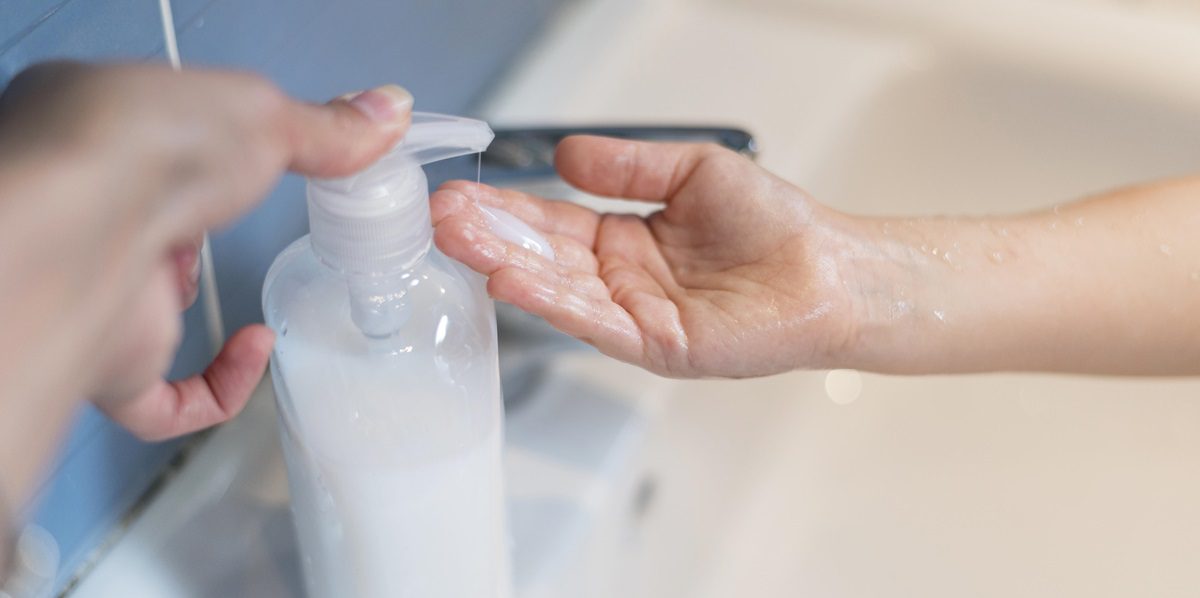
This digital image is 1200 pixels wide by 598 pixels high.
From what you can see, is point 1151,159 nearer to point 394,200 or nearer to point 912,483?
point 912,483

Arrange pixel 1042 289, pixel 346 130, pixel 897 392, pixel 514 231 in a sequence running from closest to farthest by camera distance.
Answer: pixel 346 130
pixel 514 231
pixel 1042 289
pixel 897 392

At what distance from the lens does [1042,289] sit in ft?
1.62

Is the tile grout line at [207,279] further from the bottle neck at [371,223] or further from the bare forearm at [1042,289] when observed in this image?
the bare forearm at [1042,289]

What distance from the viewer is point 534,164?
1.66ft

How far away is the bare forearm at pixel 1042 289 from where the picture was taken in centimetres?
48

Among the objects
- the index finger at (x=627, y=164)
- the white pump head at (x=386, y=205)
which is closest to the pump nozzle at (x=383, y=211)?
the white pump head at (x=386, y=205)

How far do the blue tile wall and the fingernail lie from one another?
11cm

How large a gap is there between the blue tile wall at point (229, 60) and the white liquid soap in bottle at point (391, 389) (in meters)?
0.07

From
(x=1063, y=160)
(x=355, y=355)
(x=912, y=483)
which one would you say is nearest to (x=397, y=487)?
(x=355, y=355)

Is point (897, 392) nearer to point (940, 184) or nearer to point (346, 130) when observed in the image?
point (940, 184)

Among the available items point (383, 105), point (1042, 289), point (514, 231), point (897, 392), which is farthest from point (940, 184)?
point (383, 105)

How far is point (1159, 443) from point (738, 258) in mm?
413

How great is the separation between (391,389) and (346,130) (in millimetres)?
98

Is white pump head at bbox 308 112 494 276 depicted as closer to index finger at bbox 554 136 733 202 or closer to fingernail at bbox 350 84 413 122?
fingernail at bbox 350 84 413 122
